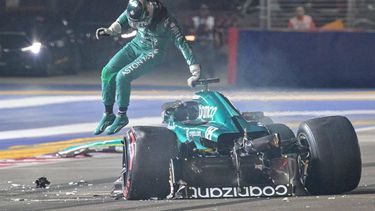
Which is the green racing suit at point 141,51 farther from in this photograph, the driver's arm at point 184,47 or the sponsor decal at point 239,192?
the sponsor decal at point 239,192

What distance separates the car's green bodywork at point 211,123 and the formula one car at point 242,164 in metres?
0.02

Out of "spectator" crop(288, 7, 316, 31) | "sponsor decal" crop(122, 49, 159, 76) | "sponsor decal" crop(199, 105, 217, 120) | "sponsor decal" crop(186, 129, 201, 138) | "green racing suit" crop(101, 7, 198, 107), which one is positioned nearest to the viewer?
"sponsor decal" crop(186, 129, 201, 138)

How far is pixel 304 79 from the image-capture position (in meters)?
23.2

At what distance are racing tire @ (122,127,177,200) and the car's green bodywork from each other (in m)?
0.46

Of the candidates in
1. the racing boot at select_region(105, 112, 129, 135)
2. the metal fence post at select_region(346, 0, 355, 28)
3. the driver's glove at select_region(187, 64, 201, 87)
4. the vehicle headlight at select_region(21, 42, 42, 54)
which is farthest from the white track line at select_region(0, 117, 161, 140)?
the vehicle headlight at select_region(21, 42, 42, 54)

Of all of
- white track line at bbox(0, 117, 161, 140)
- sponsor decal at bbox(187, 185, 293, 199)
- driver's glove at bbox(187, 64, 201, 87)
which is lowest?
sponsor decal at bbox(187, 185, 293, 199)

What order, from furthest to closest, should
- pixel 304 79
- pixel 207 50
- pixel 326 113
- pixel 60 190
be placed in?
1. pixel 207 50
2. pixel 304 79
3. pixel 326 113
4. pixel 60 190

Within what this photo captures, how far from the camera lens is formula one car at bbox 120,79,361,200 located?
919 cm

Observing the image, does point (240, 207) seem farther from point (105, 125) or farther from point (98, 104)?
point (98, 104)

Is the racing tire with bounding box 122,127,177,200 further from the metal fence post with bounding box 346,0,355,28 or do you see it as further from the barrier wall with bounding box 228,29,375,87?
the metal fence post with bounding box 346,0,355,28

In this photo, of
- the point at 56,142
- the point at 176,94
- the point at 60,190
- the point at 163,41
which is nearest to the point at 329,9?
the point at 176,94

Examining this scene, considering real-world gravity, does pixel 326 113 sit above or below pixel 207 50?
below

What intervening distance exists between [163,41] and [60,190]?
2.38 m

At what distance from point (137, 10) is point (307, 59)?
39.1 ft
